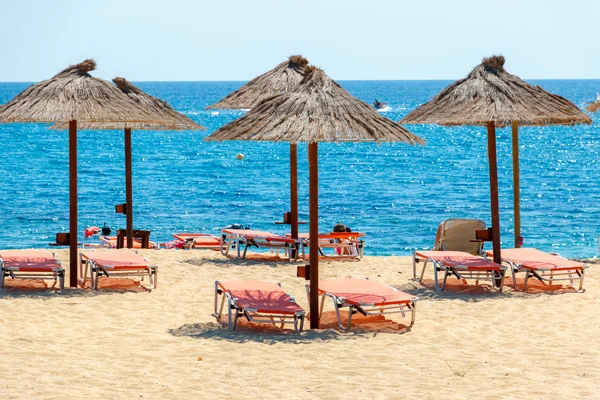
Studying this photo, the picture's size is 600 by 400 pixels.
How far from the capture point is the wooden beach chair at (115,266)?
10.6m

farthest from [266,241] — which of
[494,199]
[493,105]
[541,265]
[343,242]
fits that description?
[541,265]

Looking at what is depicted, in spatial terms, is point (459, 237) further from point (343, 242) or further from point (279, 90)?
point (279, 90)

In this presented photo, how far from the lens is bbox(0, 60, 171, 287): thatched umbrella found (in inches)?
420

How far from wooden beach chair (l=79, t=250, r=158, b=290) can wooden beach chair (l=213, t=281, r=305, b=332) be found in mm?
1383

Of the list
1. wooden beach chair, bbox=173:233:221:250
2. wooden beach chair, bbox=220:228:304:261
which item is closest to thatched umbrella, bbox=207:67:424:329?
wooden beach chair, bbox=220:228:304:261

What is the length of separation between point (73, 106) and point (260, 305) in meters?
3.57

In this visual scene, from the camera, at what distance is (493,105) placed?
11.2m

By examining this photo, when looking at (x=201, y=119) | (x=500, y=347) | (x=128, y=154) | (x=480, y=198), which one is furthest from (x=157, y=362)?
(x=201, y=119)

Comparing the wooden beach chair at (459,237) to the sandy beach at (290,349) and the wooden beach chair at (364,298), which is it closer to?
the sandy beach at (290,349)

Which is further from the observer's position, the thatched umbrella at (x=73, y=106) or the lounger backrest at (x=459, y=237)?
the lounger backrest at (x=459, y=237)

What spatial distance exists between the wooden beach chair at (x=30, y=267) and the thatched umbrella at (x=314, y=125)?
2.54 meters

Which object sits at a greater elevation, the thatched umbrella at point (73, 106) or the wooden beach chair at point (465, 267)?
the thatched umbrella at point (73, 106)

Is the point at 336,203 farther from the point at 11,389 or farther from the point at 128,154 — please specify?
the point at 11,389

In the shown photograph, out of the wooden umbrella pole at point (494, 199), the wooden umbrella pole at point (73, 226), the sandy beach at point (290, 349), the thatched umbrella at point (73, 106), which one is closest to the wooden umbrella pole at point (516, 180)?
the wooden umbrella pole at point (494, 199)
